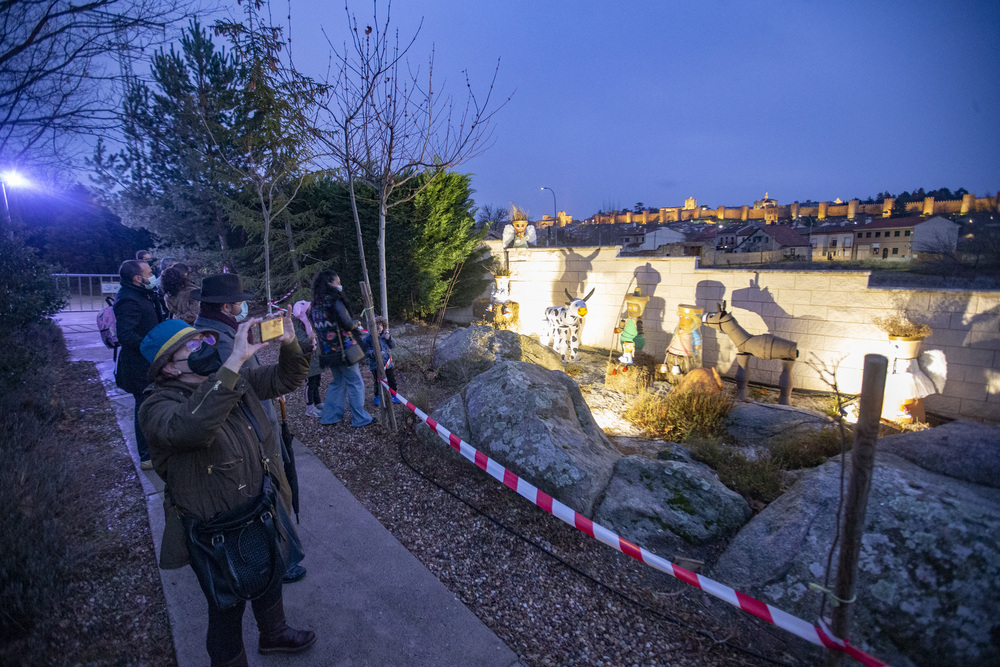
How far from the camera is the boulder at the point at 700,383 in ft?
20.4

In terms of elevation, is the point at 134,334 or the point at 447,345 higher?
the point at 134,334

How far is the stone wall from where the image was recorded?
600cm

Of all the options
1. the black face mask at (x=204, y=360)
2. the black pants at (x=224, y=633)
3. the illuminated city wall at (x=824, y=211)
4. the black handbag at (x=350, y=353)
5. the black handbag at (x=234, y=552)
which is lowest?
the black pants at (x=224, y=633)

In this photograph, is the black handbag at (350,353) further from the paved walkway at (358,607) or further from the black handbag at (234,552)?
the black handbag at (234,552)

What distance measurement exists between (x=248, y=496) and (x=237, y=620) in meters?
0.55

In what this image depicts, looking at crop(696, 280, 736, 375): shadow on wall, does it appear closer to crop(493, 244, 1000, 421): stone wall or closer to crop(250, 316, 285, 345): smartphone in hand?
crop(493, 244, 1000, 421): stone wall

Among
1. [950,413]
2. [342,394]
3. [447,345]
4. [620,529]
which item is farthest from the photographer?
[447,345]

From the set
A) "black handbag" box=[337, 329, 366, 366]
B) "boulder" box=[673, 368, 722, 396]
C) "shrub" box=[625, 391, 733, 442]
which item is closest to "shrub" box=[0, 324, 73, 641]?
"black handbag" box=[337, 329, 366, 366]

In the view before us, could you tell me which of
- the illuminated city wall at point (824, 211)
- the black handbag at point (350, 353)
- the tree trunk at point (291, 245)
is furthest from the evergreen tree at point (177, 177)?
the illuminated city wall at point (824, 211)

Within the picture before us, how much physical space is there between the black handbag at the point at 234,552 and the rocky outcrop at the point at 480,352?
15.7ft

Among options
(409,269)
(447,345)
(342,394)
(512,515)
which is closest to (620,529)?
(512,515)

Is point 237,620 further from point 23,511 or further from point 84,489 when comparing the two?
point 84,489

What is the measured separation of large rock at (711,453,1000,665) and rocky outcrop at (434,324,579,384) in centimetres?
418

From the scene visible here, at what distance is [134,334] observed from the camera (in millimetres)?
3867
